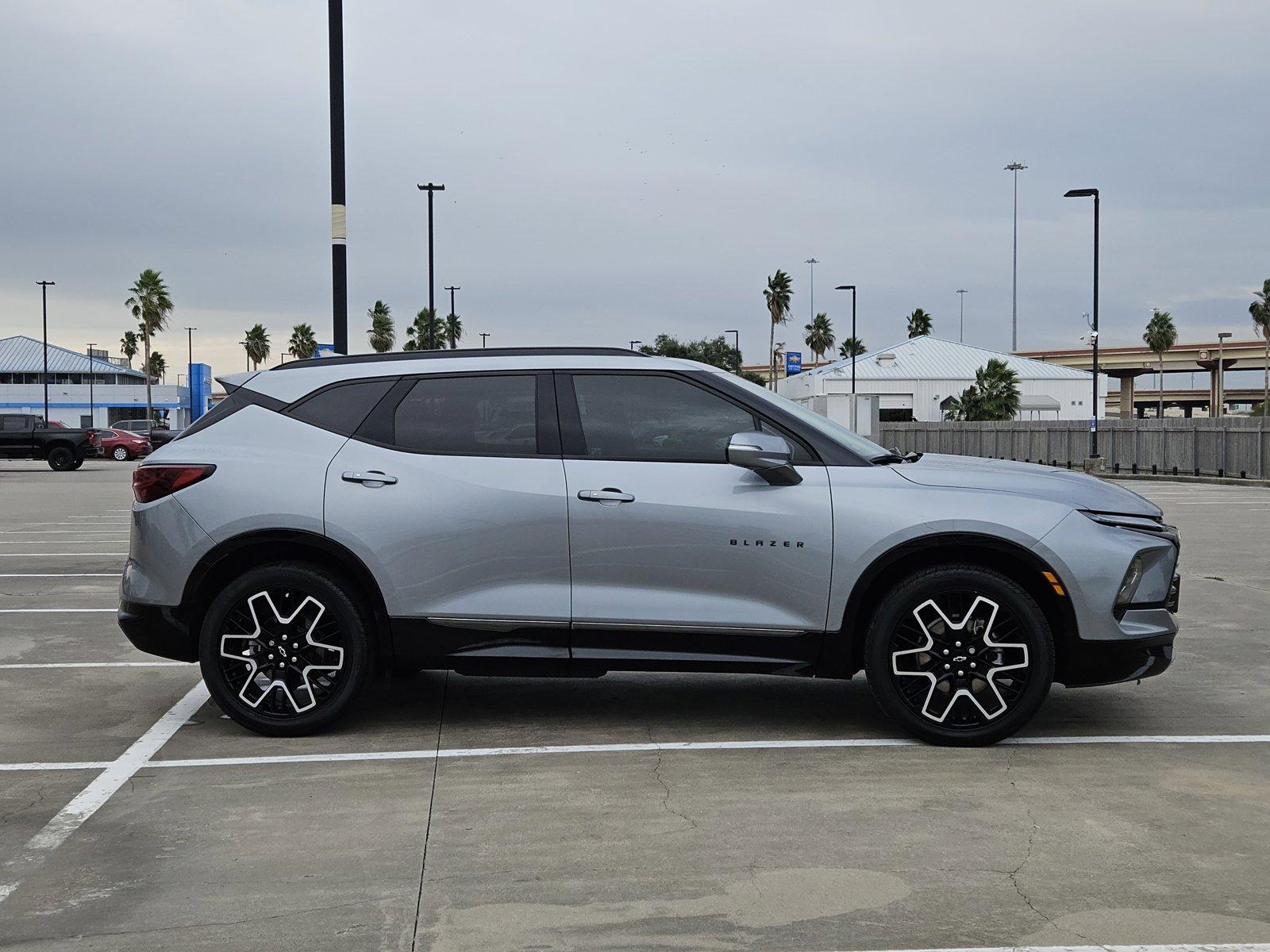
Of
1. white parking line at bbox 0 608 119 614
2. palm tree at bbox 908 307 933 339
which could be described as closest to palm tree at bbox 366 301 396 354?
palm tree at bbox 908 307 933 339

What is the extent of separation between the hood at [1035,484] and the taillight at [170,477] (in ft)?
10.6

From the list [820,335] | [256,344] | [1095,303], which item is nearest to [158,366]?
[256,344]

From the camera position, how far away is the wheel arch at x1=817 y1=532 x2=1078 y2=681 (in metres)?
5.70

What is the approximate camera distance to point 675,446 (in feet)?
19.4

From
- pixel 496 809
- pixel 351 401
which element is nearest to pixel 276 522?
pixel 351 401

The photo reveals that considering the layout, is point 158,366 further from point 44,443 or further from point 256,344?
point 44,443

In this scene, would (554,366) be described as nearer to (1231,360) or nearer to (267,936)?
(267,936)

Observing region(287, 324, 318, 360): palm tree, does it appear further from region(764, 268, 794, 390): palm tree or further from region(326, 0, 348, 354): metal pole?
region(326, 0, 348, 354): metal pole

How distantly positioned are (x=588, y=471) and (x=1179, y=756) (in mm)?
2922

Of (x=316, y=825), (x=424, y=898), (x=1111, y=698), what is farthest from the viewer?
(x=1111, y=698)

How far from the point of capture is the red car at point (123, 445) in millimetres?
54562

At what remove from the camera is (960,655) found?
5.73 m

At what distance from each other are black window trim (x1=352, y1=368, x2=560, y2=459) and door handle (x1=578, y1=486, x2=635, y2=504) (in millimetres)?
251

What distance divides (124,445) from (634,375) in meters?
53.4
